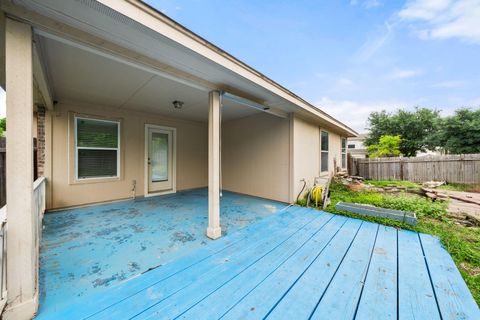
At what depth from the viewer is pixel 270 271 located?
196cm

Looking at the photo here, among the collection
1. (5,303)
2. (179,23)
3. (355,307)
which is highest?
(179,23)

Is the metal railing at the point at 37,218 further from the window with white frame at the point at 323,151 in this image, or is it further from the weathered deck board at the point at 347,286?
the window with white frame at the point at 323,151

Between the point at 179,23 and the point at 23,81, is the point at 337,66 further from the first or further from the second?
the point at 23,81

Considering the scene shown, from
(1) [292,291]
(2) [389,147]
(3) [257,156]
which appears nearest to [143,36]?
(1) [292,291]

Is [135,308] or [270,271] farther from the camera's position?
[270,271]

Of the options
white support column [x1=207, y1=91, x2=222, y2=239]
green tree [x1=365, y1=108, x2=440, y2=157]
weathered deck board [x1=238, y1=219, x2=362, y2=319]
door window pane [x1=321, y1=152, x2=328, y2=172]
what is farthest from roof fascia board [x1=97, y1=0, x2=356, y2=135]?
green tree [x1=365, y1=108, x2=440, y2=157]

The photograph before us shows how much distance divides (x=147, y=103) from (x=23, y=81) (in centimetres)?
296

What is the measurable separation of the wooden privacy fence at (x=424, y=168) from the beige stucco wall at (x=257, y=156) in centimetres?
738

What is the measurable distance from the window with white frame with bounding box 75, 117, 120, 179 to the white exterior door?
0.75m

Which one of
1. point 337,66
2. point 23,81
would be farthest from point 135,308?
point 337,66

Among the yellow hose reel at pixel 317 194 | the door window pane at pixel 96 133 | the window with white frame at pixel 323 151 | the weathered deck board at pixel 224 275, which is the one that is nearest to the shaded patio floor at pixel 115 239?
the weathered deck board at pixel 224 275

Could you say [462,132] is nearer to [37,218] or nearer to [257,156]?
[257,156]

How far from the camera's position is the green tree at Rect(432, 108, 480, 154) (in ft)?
34.3

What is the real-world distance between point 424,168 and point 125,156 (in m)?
11.6
